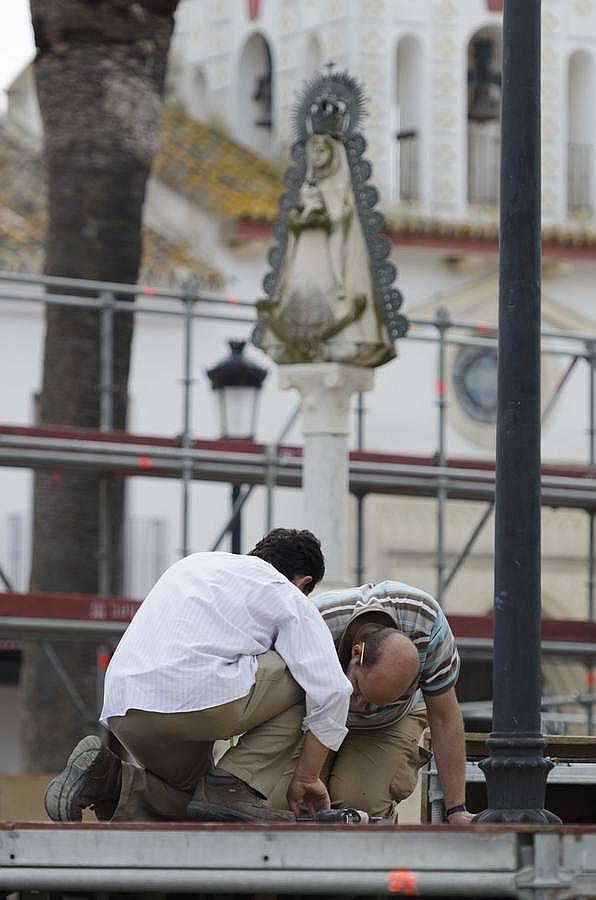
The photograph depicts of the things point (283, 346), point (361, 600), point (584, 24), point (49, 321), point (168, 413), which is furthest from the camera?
point (584, 24)

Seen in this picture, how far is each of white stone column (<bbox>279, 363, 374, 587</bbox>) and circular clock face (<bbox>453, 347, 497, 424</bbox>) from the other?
13962 mm

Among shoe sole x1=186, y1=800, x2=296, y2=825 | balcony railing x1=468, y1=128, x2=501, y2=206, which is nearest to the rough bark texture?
shoe sole x1=186, y1=800, x2=296, y2=825

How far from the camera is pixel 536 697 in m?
7.33

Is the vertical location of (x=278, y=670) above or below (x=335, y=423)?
below

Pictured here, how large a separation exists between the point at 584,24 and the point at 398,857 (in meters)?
26.1

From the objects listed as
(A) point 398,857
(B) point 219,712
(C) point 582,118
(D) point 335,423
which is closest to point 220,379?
(D) point 335,423

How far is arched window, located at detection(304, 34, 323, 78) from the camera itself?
1185 inches

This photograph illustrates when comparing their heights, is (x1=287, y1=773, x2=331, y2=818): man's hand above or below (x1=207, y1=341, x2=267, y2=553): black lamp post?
below

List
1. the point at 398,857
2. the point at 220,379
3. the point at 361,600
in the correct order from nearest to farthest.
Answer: the point at 398,857
the point at 361,600
the point at 220,379

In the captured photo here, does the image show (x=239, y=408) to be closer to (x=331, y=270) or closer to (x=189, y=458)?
(x=189, y=458)

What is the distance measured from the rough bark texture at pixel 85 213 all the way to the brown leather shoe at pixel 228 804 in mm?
8791

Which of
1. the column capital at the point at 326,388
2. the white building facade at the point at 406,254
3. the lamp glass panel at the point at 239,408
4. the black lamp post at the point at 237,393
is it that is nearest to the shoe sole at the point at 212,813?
the column capital at the point at 326,388

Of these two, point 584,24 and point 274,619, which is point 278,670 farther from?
point 584,24

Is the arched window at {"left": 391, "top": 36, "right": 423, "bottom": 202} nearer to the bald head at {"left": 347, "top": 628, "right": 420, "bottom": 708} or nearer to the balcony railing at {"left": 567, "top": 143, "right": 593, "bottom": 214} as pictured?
the balcony railing at {"left": 567, "top": 143, "right": 593, "bottom": 214}
